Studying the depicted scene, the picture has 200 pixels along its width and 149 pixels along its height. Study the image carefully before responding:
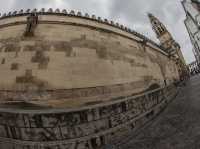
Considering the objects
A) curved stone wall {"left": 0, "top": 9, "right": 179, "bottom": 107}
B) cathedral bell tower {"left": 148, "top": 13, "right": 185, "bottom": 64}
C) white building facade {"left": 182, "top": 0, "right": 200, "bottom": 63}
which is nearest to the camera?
curved stone wall {"left": 0, "top": 9, "right": 179, "bottom": 107}

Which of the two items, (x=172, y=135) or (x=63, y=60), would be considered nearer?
(x=172, y=135)

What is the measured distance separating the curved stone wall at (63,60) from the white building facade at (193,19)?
2329 centimetres

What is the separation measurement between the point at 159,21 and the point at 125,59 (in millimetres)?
20975

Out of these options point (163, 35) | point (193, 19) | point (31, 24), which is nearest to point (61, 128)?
point (31, 24)

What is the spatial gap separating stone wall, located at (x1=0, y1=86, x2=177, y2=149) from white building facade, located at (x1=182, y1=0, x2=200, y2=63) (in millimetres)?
26606

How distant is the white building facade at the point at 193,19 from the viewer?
26967 mm

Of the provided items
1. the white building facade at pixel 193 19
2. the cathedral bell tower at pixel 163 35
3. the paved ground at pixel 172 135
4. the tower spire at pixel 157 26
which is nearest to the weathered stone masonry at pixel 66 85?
the paved ground at pixel 172 135

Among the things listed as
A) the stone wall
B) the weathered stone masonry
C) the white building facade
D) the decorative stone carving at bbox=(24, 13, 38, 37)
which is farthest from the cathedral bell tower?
the stone wall

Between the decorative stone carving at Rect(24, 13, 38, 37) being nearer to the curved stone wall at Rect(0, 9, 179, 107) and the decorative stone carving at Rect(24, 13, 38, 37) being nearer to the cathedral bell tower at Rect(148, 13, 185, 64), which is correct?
the curved stone wall at Rect(0, 9, 179, 107)

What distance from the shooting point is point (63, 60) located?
20.6 feet

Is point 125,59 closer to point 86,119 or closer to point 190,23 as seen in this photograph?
point 86,119

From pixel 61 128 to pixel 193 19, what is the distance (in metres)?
28.8

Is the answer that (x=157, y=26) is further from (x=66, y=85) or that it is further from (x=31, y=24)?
(x=66, y=85)

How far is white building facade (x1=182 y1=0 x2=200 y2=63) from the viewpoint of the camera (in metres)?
27.0
